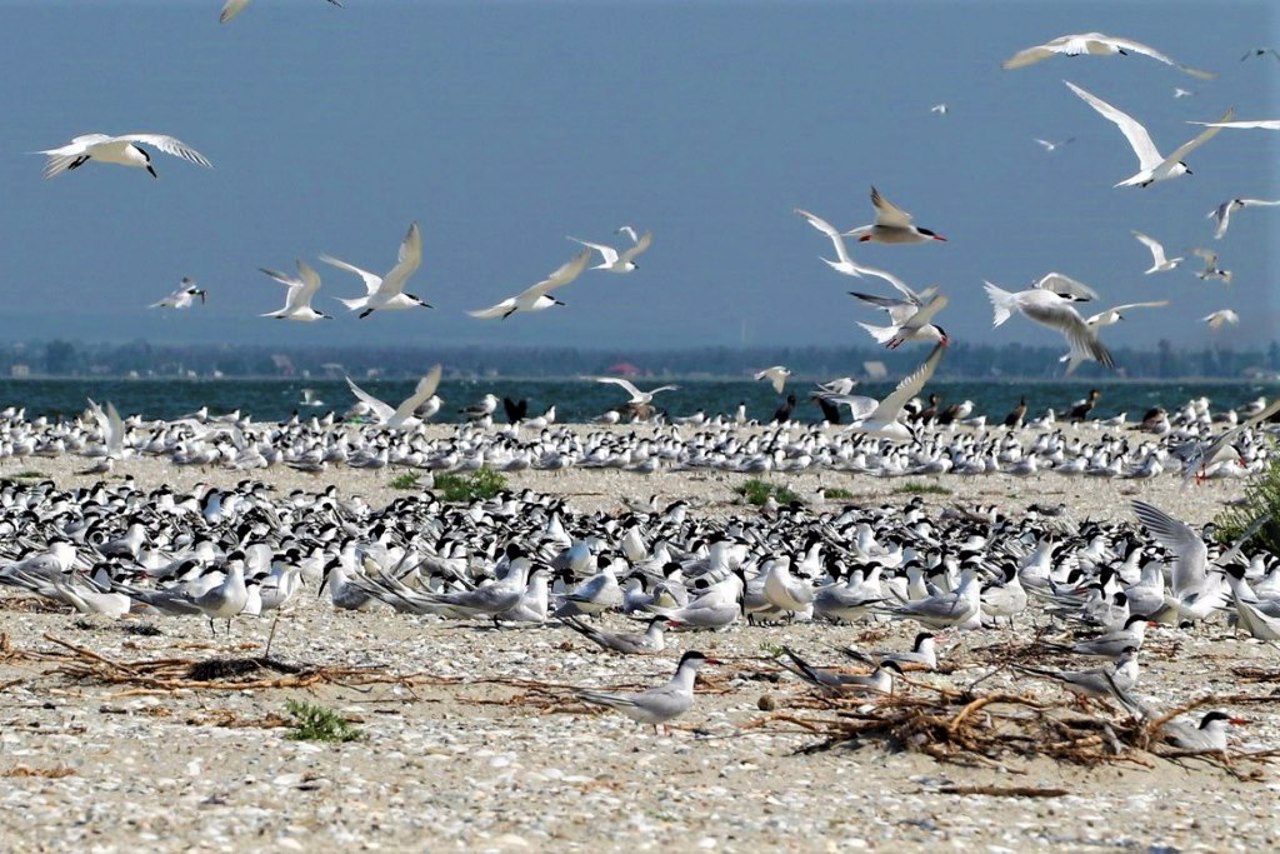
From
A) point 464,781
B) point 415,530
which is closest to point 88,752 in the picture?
point 464,781

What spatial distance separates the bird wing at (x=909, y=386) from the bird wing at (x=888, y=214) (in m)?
0.96

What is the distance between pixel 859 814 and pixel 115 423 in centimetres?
1960

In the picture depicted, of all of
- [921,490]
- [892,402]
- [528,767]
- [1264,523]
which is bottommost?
[921,490]

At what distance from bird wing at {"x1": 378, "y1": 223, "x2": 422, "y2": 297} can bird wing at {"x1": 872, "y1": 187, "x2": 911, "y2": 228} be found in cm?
393

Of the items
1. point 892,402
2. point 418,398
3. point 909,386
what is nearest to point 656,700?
point 909,386

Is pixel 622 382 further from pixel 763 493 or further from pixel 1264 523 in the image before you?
pixel 1264 523

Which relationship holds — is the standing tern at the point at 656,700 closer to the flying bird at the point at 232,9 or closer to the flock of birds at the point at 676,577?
the flock of birds at the point at 676,577

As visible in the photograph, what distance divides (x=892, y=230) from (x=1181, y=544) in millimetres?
3742

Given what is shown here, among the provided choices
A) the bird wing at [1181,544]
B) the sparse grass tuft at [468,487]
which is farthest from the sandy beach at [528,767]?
the sparse grass tuft at [468,487]

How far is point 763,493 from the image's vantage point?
22234mm

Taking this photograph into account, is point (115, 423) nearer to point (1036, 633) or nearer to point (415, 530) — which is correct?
point (415, 530)

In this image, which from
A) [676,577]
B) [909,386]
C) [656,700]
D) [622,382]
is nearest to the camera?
[656,700]

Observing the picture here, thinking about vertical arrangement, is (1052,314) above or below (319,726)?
above

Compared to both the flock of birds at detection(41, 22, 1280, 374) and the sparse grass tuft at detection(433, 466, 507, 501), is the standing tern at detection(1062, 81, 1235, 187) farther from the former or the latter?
the sparse grass tuft at detection(433, 466, 507, 501)
